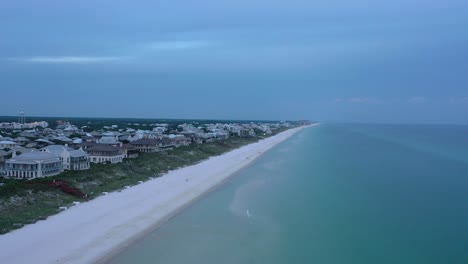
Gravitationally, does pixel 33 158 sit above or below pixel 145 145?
above

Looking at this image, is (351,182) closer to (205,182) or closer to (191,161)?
(205,182)

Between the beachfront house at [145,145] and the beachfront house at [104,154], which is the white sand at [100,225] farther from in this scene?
the beachfront house at [145,145]

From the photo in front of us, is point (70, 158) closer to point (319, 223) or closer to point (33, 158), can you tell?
point (33, 158)

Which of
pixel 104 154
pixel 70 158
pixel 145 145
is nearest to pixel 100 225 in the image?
pixel 70 158

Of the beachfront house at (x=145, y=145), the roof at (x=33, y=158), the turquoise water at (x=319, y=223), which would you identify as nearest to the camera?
the turquoise water at (x=319, y=223)

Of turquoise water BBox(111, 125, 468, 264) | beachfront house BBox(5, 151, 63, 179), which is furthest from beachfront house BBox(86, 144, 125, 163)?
turquoise water BBox(111, 125, 468, 264)

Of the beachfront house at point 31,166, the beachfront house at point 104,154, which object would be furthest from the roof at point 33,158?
the beachfront house at point 104,154
